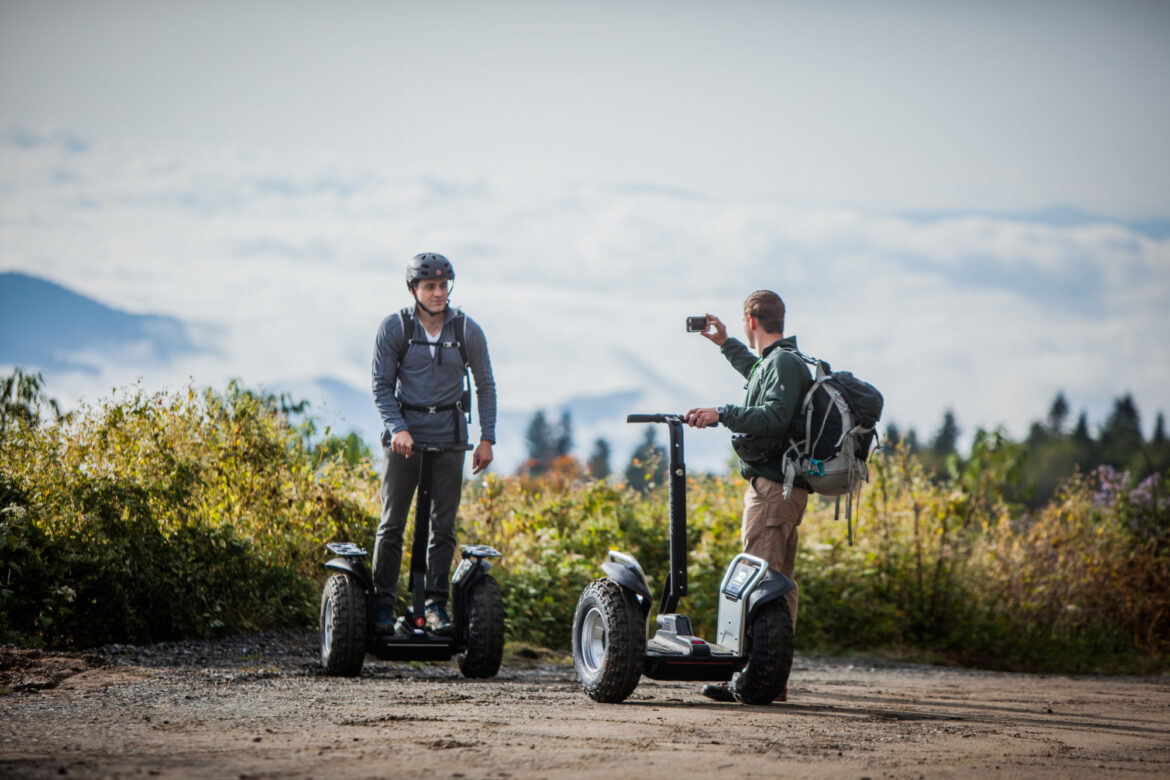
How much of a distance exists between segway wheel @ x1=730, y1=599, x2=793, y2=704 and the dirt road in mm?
156

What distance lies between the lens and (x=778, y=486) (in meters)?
6.09

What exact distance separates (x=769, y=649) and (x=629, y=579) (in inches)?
30.2

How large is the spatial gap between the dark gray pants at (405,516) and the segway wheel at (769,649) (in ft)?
6.56

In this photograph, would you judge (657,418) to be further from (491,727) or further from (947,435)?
(947,435)

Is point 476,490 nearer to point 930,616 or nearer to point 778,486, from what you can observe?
point 930,616

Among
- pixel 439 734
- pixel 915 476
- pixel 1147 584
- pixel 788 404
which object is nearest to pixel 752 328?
pixel 788 404

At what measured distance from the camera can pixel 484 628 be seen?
6.89m

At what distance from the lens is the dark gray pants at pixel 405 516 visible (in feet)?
22.5

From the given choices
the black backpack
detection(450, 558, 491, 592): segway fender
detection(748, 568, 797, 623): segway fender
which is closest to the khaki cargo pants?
the black backpack

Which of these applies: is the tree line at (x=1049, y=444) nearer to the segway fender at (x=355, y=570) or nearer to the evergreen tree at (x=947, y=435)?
the evergreen tree at (x=947, y=435)

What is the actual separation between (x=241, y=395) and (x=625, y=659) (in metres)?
5.85

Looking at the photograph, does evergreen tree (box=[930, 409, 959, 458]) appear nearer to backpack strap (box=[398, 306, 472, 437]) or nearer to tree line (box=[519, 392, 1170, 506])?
tree line (box=[519, 392, 1170, 506])

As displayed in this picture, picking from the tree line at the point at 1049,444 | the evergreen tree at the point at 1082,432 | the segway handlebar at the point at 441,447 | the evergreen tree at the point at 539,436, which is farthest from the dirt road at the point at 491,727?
the evergreen tree at the point at 539,436

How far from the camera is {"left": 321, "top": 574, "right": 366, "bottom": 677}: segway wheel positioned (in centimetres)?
666
